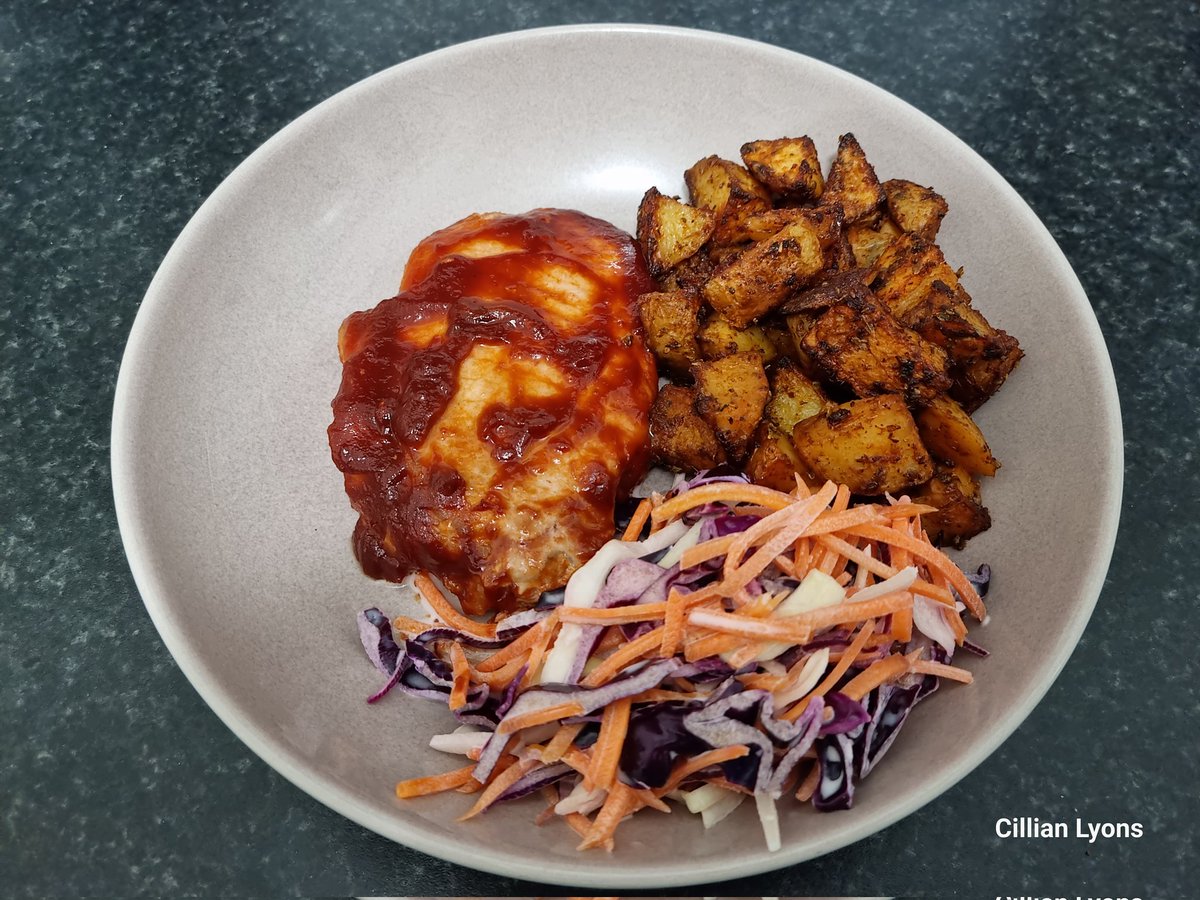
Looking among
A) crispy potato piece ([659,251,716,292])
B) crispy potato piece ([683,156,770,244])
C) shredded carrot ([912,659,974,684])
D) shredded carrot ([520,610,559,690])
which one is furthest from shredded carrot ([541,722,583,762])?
crispy potato piece ([683,156,770,244])

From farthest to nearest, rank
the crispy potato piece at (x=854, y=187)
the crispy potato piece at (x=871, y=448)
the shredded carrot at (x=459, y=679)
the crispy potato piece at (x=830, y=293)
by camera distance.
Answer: the crispy potato piece at (x=854, y=187) < the crispy potato piece at (x=830, y=293) < the crispy potato piece at (x=871, y=448) < the shredded carrot at (x=459, y=679)

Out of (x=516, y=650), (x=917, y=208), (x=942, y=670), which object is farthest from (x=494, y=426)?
(x=917, y=208)

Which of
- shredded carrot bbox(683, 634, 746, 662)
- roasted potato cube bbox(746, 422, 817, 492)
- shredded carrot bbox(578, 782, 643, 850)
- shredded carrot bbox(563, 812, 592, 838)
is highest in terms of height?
roasted potato cube bbox(746, 422, 817, 492)

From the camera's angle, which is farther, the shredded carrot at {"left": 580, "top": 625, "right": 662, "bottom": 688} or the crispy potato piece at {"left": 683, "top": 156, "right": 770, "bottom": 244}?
the crispy potato piece at {"left": 683, "top": 156, "right": 770, "bottom": 244}

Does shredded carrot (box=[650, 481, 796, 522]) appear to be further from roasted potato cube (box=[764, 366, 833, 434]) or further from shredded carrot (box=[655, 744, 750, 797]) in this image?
shredded carrot (box=[655, 744, 750, 797])

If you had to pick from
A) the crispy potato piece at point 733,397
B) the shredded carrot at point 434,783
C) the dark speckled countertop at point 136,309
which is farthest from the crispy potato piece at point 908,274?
the shredded carrot at point 434,783

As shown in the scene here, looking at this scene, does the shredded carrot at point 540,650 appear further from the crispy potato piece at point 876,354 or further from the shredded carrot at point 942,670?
the crispy potato piece at point 876,354
